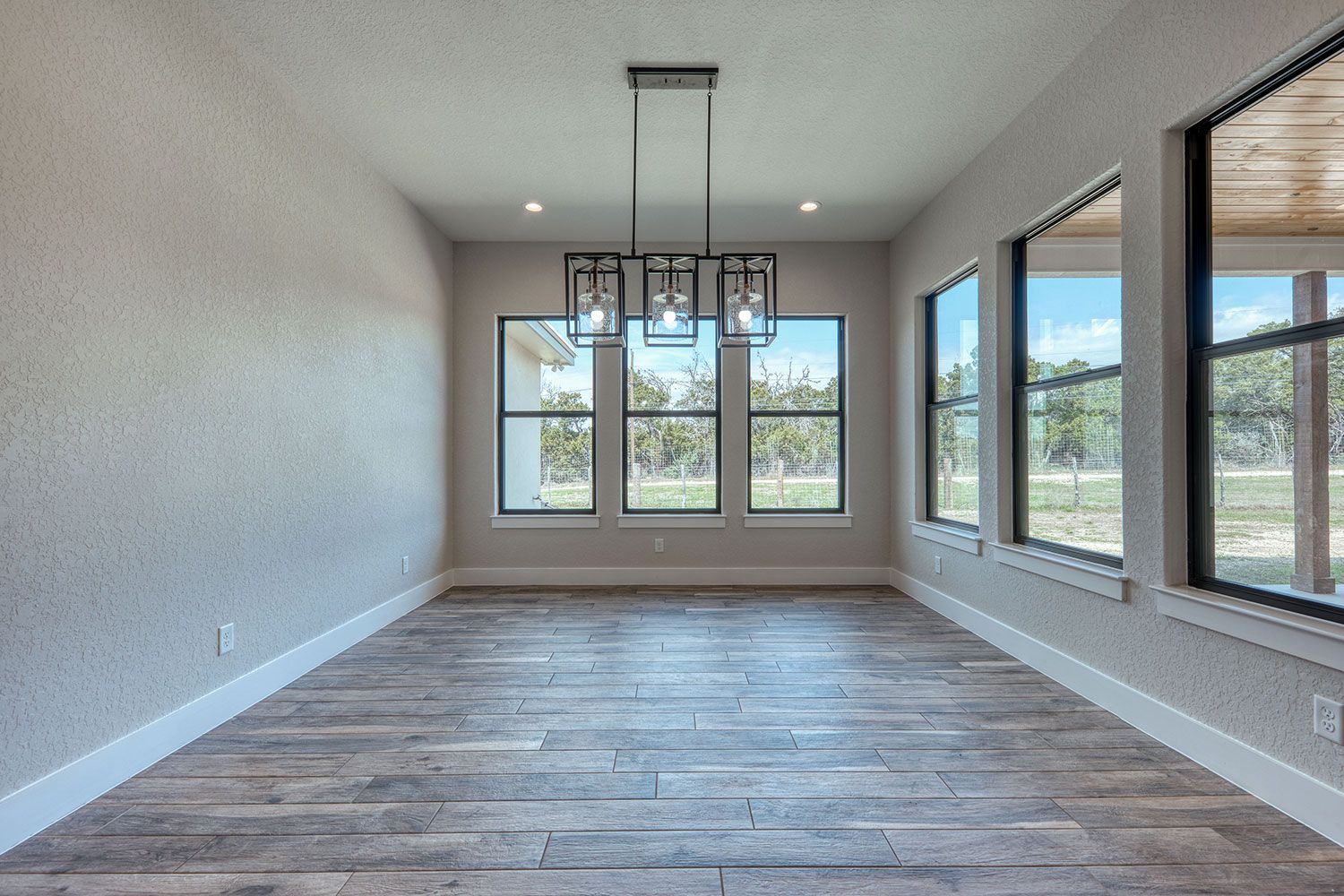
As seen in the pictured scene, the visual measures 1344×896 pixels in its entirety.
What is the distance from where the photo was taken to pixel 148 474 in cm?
218

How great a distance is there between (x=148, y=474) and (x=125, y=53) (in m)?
1.41

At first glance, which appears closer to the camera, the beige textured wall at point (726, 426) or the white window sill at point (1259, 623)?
the white window sill at point (1259, 623)

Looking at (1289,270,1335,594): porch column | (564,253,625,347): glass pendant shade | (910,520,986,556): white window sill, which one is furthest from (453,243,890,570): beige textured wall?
(1289,270,1335,594): porch column

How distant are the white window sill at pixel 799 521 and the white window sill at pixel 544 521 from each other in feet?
4.17

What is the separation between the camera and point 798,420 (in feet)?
17.2

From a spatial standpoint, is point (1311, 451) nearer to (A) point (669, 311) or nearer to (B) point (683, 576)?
(A) point (669, 311)

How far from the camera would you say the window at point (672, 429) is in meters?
5.23

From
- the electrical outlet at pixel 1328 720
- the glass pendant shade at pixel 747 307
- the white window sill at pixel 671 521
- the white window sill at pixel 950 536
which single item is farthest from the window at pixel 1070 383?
the white window sill at pixel 671 521

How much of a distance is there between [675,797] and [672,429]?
139 inches

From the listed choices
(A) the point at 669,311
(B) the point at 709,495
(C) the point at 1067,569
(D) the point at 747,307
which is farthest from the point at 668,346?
(B) the point at 709,495

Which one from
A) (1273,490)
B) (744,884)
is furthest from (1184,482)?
(744,884)

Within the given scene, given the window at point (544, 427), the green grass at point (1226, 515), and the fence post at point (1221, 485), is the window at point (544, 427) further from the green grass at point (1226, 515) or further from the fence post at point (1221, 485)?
the fence post at point (1221, 485)

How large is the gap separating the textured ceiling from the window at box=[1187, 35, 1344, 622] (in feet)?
2.72

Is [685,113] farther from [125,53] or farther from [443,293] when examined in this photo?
[443,293]
